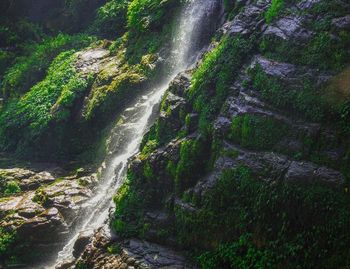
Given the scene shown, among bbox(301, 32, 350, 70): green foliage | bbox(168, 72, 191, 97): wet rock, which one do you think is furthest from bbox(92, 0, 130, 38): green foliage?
bbox(301, 32, 350, 70): green foliage

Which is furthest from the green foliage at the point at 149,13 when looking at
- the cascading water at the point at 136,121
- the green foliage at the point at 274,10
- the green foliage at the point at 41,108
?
the green foliage at the point at 274,10

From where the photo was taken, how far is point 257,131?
895 cm

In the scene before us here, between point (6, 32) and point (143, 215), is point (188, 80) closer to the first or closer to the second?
point (143, 215)

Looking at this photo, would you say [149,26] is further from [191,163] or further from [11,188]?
[191,163]

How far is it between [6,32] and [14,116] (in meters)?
7.48

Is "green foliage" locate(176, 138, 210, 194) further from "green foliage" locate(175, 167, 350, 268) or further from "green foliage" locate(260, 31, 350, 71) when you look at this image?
"green foliage" locate(260, 31, 350, 71)

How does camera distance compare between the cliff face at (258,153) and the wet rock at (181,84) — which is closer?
the cliff face at (258,153)

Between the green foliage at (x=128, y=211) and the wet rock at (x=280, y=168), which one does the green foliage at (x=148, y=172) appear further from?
the wet rock at (x=280, y=168)

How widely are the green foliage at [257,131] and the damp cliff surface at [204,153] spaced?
0.08 feet

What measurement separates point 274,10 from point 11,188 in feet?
32.9

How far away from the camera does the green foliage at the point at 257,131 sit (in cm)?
866

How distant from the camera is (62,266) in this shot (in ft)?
37.2

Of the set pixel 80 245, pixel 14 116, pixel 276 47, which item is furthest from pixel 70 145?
pixel 276 47

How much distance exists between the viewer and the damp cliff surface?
7.98 metres
